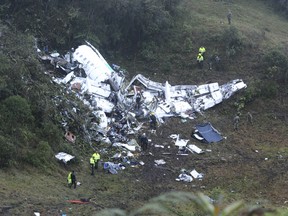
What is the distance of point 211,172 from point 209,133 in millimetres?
2886

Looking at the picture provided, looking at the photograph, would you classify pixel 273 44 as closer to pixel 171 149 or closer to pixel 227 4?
pixel 227 4

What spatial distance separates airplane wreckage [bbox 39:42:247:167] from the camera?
20.0 meters

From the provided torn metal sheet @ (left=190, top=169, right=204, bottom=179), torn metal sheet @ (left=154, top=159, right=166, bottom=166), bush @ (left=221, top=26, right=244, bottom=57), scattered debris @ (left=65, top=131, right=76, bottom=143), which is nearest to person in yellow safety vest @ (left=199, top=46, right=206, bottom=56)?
bush @ (left=221, top=26, right=244, bottom=57)

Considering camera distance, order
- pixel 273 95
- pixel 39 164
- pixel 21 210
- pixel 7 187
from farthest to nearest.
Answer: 1. pixel 273 95
2. pixel 39 164
3. pixel 7 187
4. pixel 21 210

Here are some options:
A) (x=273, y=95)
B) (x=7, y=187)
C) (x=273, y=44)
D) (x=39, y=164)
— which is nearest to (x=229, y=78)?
(x=273, y=95)

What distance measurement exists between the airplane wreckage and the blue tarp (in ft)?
4.03

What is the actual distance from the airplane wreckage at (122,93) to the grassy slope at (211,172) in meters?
0.80

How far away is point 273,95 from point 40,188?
13.0 m

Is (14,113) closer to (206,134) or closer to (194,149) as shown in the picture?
(194,149)

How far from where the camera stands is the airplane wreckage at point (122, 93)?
20.0 m

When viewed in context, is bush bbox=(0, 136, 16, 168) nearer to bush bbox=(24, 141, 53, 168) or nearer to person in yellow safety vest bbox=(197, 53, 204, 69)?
bush bbox=(24, 141, 53, 168)

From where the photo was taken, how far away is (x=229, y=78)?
24125 millimetres

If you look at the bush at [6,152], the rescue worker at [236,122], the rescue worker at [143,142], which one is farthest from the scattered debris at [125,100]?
the bush at [6,152]

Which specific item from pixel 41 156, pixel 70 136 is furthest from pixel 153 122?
pixel 41 156
